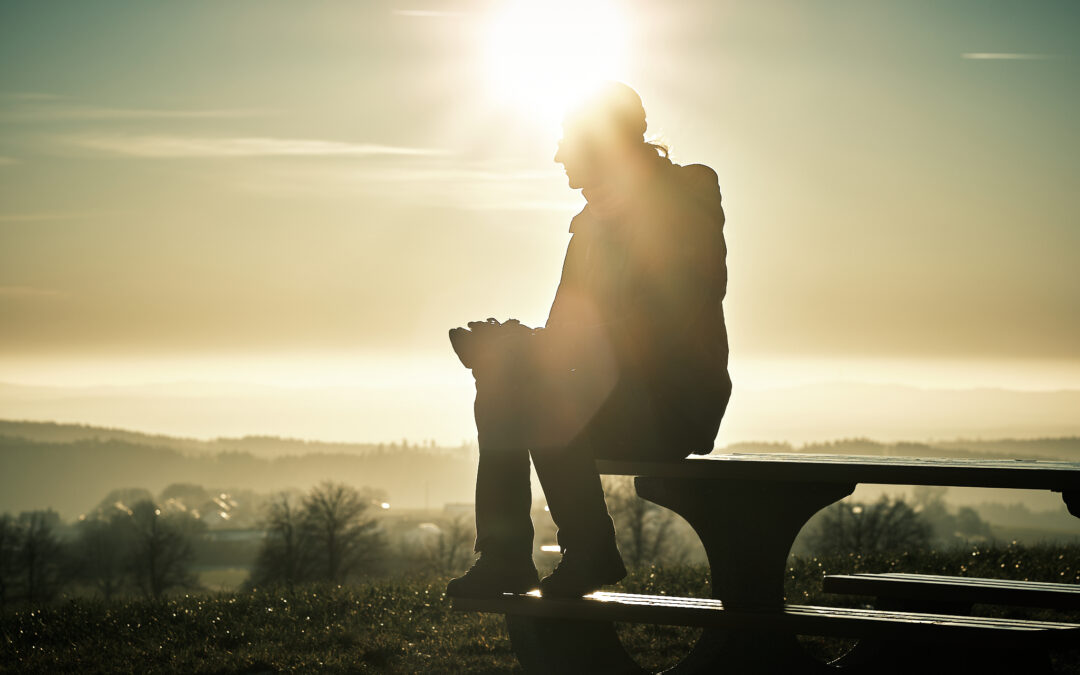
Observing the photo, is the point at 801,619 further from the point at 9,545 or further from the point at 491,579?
the point at 9,545

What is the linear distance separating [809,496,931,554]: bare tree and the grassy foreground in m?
49.2

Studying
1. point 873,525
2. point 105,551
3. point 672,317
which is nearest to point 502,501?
point 672,317

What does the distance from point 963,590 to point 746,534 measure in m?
1.24

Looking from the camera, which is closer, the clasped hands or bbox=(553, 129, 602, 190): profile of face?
the clasped hands

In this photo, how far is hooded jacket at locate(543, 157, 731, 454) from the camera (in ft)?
14.4

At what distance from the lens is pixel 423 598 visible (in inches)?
337

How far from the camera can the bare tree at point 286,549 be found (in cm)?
5269

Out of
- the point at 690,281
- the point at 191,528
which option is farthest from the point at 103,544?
the point at 690,281

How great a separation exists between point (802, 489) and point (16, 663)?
5.27 meters

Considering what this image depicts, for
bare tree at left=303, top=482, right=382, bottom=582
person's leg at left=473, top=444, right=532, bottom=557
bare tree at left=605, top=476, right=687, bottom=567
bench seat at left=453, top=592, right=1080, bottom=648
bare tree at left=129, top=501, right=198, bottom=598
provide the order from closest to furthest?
bench seat at left=453, top=592, right=1080, bottom=648 → person's leg at left=473, top=444, right=532, bottom=557 → bare tree at left=303, top=482, right=382, bottom=582 → bare tree at left=605, top=476, right=687, bottom=567 → bare tree at left=129, top=501, right=198, bottom=598

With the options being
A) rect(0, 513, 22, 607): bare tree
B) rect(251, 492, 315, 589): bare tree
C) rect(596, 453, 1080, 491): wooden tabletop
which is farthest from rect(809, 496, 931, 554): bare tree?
rect(596, 453, 1080, 491): wooden tabletop

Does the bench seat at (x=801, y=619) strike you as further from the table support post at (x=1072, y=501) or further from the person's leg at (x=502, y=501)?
the table support post at (x=1072, y=501)

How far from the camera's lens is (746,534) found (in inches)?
219

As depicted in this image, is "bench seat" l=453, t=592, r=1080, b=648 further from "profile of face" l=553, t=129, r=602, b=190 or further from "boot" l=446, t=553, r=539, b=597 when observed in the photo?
"profile of face" l=553, t=129, r=602, b=190
